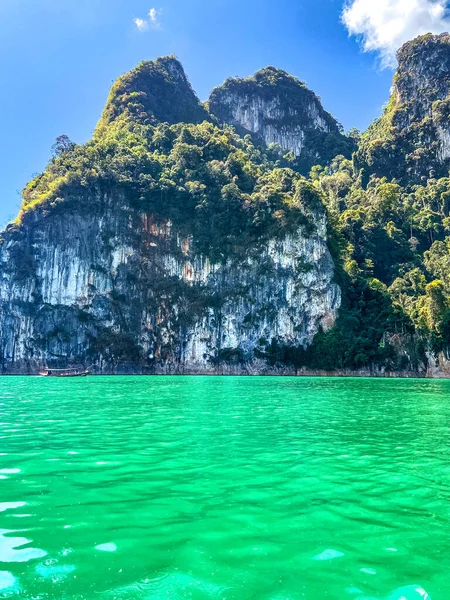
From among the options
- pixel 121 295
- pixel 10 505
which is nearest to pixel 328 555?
pixel 10 505

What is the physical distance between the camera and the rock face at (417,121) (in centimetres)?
8850

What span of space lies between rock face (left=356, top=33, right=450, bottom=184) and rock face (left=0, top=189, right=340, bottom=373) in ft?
128

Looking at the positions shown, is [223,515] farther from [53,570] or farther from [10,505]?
[10,505]

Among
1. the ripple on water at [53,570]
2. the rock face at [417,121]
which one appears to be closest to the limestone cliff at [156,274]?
the rock face at [417,121]

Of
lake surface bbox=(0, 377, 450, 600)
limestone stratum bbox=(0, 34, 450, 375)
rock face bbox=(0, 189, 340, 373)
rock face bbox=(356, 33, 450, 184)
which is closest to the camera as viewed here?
lake surface bbox=(0, 377, 450, 600)

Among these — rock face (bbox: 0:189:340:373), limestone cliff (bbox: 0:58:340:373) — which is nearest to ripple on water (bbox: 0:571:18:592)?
limestone cliff (bbox: 0:58:340:373)

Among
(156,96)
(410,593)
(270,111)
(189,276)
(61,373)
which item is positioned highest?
(270,111)

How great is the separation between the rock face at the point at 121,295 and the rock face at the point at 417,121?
39053mm

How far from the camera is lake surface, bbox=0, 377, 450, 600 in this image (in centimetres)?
364

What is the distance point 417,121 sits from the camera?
301ft

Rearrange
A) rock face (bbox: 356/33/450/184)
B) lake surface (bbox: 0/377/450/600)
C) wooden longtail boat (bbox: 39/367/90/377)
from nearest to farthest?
lake surface (bbox: 0/377/450/600), wooden longtail boat (bbox: 39/367/90/377), rock face (bbox: 356/33/450/184)

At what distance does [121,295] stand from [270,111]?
7541cm

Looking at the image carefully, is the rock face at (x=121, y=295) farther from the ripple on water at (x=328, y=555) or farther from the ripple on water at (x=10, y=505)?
the ripple on water at (x=328, y=555)

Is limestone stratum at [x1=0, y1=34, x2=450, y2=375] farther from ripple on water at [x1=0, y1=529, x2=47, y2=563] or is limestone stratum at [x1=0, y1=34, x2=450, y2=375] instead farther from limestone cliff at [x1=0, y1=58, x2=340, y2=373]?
ripple on water at [x1=0, y1=529, x2=47, y2=563]
